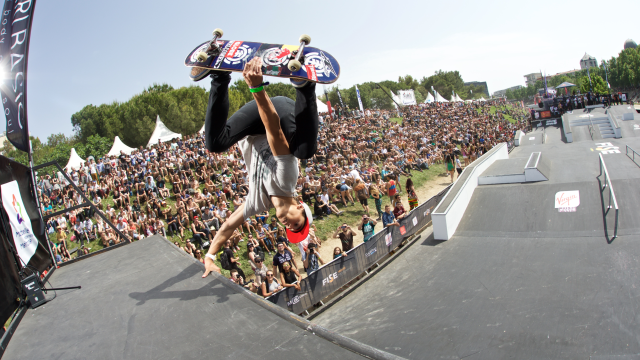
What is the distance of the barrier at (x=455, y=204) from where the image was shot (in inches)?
400

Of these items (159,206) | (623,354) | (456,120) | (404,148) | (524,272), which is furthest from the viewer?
(456,120)

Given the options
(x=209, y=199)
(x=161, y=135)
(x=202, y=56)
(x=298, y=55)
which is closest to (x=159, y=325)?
(x=202, y=56)

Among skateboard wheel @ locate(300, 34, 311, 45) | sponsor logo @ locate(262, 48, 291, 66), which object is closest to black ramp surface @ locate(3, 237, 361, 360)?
sponsor logo @ locate(262, 48, 291, 66)

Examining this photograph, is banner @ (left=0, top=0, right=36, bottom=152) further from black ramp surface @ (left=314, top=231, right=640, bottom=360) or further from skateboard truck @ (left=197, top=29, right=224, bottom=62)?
black ramp surface @ (left=314, top=231, right=640, bottom=360)

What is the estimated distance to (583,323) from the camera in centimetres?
534

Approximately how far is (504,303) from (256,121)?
5790mm

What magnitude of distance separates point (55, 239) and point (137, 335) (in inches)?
432

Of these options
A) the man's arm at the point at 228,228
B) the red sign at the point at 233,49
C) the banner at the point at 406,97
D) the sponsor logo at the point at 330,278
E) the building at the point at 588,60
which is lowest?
the sponsor logo at the point at 330,278

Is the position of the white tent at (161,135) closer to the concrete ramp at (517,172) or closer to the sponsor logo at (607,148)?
the concrete ramp at (517,172)

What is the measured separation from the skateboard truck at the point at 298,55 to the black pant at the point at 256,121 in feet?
0.60

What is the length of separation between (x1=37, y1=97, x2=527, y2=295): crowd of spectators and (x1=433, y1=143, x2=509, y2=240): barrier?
1069mm

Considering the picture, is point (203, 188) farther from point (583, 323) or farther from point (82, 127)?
point (82, 127)

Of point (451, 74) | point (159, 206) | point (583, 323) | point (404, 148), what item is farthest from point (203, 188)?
point (451, 74)

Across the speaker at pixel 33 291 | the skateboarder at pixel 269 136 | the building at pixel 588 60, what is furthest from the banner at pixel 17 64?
the building at pixel 588 60
